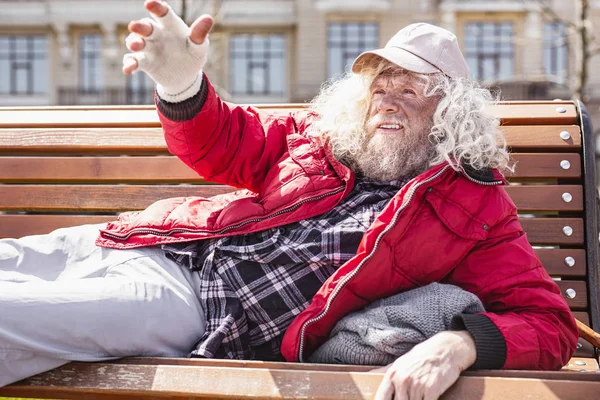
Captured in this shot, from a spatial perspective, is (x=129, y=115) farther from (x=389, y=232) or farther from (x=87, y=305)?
(x=389, y=232)

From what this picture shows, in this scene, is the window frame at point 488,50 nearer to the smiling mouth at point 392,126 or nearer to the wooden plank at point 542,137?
the wooden plank at point 542,137

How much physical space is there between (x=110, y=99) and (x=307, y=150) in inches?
935

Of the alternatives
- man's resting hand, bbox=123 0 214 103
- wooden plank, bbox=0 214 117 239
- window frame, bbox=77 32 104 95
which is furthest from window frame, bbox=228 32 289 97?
man's resting hand, bbox=123 0 214 103

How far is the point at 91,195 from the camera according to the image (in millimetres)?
3076

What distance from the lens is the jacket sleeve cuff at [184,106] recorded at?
2297mm

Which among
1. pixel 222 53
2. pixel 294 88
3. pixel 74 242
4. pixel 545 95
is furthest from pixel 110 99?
pixel 74 242

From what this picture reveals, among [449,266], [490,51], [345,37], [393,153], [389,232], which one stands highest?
[345,37]

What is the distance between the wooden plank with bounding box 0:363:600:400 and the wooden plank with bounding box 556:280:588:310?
3.39ft

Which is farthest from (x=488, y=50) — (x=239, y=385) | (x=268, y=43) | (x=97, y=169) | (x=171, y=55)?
(x=239, y=385)

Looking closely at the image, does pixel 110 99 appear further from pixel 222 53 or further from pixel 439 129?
pixel 439 129

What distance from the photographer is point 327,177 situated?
94.7 inches

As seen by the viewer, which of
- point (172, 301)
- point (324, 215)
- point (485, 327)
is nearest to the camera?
point (485, 327)

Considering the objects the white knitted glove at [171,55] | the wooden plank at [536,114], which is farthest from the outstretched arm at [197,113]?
the wooden plank at [536,114]

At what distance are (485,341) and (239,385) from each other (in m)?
0.64
